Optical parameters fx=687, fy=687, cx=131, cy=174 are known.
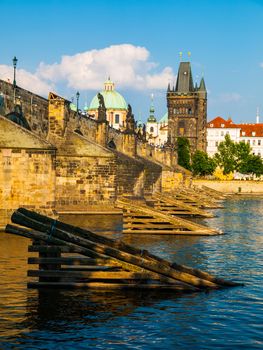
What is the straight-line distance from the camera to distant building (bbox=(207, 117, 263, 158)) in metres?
185

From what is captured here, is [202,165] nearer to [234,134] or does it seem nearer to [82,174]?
[234,134]

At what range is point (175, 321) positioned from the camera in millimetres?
12594

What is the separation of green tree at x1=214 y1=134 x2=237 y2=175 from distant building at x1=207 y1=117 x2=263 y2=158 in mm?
24496

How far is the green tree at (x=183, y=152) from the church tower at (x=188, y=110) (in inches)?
313

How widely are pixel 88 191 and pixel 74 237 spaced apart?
2889 cm

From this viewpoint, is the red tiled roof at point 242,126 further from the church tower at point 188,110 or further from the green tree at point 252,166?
the green tree at point 252,166

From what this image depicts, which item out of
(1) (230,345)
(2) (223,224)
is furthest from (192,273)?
(2) (223,224)

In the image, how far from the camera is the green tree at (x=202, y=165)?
148875 mm

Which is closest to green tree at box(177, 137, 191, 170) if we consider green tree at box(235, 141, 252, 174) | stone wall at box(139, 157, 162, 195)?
green tree at box(235, 141, 252, 174)

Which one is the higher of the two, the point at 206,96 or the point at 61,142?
the point at 206,96

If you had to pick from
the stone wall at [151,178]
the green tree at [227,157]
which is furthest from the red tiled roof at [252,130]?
the stone wall at [151,178]

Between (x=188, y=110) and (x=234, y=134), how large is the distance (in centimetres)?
1650

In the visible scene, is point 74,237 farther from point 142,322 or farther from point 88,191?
point 88,191

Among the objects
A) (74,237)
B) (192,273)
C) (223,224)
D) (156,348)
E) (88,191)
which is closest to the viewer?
(156,348)
